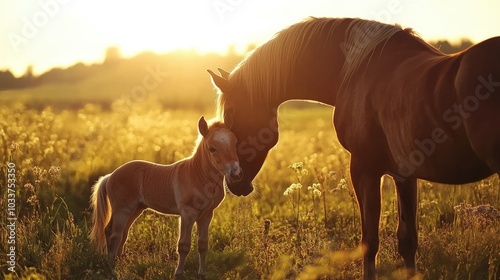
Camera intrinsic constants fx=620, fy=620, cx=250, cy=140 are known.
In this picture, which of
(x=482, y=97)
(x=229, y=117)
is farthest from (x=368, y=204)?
(x=229, y=117)

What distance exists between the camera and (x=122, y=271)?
609 centimetres

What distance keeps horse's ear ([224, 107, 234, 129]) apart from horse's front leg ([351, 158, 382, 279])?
4.15 ft

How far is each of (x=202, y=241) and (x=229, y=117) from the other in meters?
1.24

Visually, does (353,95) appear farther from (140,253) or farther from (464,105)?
(140,253)

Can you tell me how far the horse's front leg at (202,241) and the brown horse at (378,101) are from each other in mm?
576

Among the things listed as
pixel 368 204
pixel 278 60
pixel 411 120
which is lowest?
pixel 368 204

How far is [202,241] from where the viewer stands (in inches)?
238

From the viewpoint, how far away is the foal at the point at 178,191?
5.79m

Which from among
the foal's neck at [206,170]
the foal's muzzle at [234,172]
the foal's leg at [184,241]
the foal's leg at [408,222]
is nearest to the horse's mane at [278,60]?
the foal's neck at [206,170]

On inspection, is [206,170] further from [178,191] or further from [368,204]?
[368,204]

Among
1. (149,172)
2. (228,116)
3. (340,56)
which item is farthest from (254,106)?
(149,172)

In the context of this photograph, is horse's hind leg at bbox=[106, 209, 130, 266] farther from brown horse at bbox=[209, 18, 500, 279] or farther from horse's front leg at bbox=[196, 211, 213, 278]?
brown horse at bbox=[209, 18, 500, 279]

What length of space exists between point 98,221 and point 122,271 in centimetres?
76

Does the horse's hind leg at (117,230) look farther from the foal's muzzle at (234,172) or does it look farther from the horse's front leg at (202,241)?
the foal's muzzle at (234,172)
